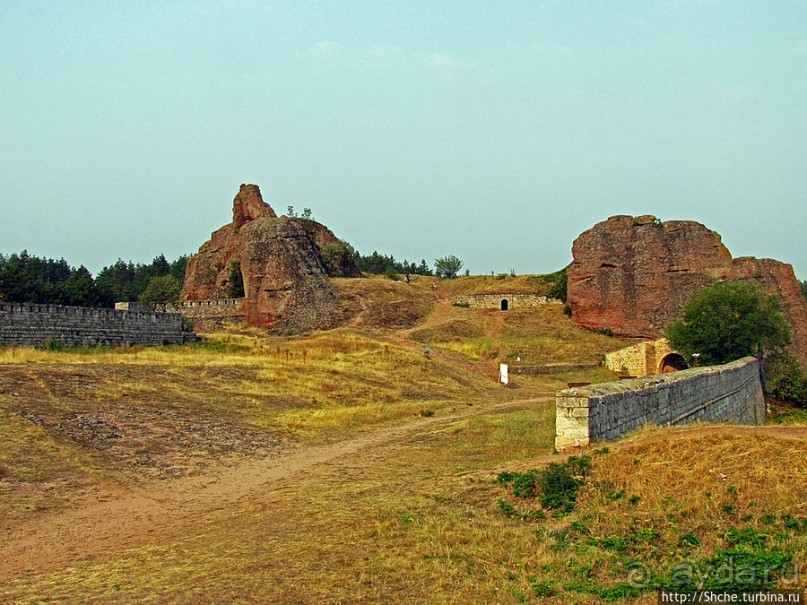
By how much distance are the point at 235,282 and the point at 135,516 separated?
3779 cm

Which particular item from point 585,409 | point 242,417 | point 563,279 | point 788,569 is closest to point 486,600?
point 788,569

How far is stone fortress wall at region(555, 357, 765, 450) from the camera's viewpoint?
9.99 m

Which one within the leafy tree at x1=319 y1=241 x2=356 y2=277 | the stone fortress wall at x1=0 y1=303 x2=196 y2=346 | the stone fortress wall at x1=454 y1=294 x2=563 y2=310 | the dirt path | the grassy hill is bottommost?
the dirt path

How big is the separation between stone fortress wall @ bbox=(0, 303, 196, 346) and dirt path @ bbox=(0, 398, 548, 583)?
49.9 ft

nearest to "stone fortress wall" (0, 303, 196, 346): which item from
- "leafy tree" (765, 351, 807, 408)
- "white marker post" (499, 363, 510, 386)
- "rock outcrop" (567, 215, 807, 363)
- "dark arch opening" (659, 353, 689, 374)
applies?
"white marker post" (499, 363, 510, 386)

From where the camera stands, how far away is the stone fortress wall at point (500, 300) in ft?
162

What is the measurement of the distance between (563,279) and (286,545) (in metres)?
44.9

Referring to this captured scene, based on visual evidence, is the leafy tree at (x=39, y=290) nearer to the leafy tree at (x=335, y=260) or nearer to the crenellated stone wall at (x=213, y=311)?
the crenellated stone wall at (x=213, y=311)

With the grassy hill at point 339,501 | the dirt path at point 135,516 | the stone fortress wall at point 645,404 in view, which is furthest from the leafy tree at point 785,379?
the dirt path at point 135,516

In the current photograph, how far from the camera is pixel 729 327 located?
27938mm

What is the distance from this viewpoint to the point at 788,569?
17.4ft

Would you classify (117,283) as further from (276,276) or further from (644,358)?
(644,358)

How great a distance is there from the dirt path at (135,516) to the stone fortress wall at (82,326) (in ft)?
49.9

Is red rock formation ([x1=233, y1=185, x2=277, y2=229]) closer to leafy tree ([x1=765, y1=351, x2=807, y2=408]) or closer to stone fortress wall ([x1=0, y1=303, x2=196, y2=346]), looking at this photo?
stone fortress wall ([x1=0, y1=303, x2=196, y2=346])
